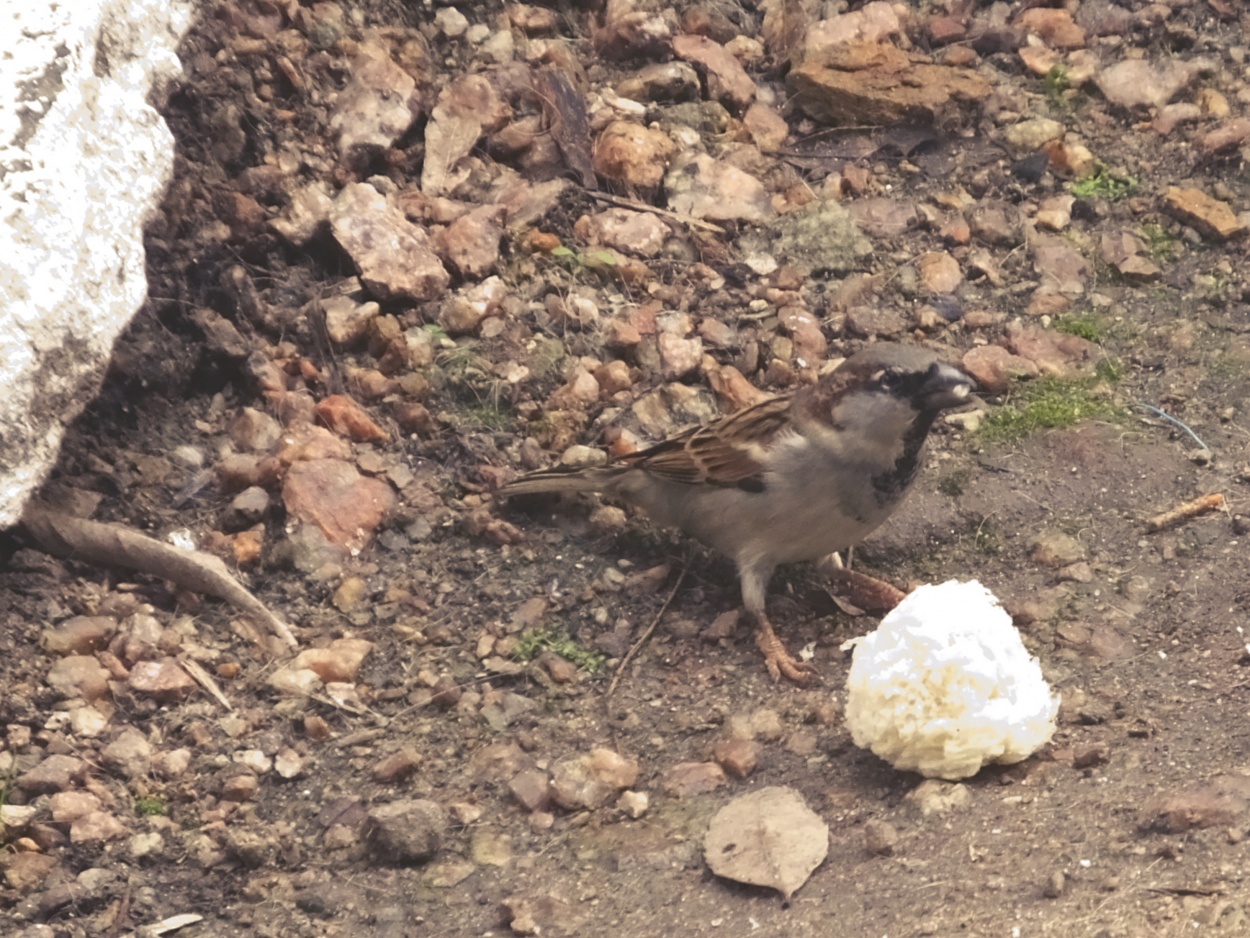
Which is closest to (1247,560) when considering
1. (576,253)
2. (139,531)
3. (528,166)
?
(576,253)

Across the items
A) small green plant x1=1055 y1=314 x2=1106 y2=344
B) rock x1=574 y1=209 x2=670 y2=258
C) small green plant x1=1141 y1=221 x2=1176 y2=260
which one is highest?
rock x1=574 y1=209 x2=670 y2=258

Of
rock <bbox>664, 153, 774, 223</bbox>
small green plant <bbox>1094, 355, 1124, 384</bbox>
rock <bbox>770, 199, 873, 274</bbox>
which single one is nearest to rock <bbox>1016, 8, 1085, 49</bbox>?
rock <bbox>770, 199, 873, 274</bbox>

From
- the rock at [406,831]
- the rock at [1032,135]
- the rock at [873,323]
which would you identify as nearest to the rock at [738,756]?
the rock at [406,831]

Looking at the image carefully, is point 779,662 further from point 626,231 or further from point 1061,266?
point 1061,266

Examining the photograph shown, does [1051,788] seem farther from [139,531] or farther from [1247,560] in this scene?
[139,531]

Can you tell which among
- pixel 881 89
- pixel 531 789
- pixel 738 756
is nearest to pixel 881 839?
pixel 738 756

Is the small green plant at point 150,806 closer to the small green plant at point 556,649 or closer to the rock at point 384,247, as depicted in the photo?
the small green plant at point 556,649

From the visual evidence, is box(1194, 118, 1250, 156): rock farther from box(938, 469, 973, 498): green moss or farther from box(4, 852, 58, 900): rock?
box(4, 852, 58, 900): rock
